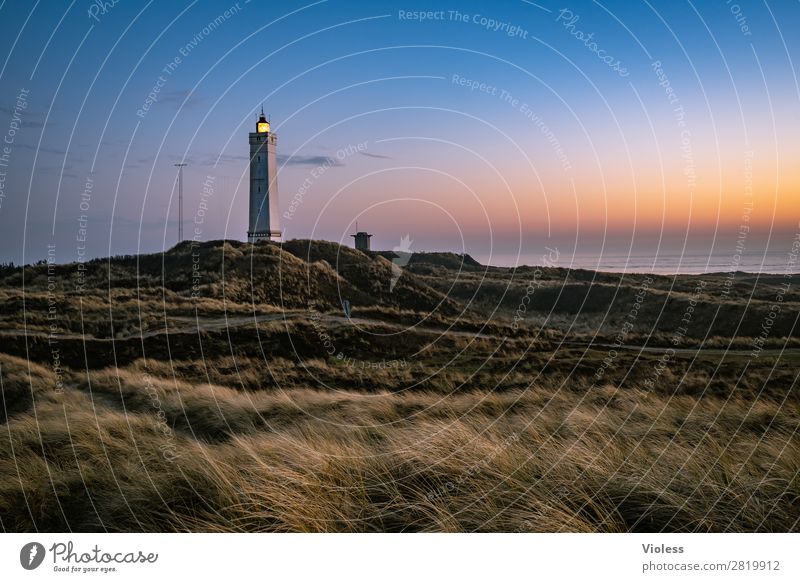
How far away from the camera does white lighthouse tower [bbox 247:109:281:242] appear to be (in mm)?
42406

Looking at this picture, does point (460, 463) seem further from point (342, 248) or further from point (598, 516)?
Result: point (342, 248)

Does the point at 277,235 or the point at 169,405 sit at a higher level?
the point at 277,235

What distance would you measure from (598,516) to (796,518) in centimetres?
178

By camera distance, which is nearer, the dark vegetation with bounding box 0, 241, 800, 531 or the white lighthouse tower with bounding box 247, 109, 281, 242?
the dark vegetation with bounding box 0, 241, 800, 531

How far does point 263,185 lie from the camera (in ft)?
144

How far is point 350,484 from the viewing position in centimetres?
503

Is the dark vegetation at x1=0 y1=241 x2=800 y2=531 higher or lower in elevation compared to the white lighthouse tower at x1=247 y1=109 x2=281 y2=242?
lower

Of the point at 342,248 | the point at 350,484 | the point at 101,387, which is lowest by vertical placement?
the point at 101,387

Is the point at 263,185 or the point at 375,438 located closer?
the point at 375,438

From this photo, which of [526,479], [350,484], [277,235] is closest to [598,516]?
[526,479]

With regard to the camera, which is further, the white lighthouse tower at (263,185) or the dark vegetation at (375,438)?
the white lighthouse tower at (263,185)

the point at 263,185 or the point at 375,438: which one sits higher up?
the point at 263,185

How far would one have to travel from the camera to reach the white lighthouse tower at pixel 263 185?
42.4 metres
